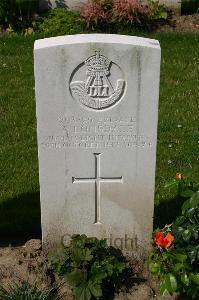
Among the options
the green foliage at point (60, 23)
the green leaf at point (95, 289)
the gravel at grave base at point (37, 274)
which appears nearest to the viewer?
the green leaf at point (95, 289)

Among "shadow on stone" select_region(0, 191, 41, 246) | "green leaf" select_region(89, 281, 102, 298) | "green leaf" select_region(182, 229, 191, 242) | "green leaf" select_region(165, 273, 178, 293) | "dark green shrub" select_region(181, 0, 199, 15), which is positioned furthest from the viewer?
"dark green shrub" select_region(181, 0, 199, 15)

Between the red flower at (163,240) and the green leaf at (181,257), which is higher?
the red flower at (163,240)

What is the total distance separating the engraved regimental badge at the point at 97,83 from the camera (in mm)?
4141

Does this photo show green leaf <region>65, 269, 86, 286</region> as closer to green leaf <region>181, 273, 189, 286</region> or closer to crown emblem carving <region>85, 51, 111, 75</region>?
green leaf <region>181, 273, 189, 286</region>

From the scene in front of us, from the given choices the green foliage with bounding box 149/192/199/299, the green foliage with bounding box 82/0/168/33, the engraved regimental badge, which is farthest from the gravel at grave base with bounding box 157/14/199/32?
the green foliage with bounding box 149/192/199/299

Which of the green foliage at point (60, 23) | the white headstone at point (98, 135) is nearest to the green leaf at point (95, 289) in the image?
the white headstone at point (98, 135)

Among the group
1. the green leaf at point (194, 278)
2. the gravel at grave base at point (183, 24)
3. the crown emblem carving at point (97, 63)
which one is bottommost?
the green leaf at point (194, 278)

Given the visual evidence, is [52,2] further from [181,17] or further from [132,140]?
[132,140]

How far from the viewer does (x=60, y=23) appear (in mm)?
9555

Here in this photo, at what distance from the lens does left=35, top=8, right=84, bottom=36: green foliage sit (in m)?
9.43

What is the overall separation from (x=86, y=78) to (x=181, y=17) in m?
6.28

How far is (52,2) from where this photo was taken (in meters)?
10.2

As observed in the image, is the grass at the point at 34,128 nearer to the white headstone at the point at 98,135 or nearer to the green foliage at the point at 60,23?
the green foliage at the point at 60,23

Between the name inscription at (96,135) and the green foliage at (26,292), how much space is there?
3.20ft
